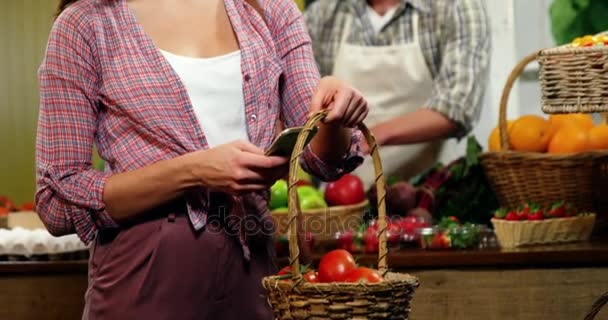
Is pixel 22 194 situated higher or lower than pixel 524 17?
lower

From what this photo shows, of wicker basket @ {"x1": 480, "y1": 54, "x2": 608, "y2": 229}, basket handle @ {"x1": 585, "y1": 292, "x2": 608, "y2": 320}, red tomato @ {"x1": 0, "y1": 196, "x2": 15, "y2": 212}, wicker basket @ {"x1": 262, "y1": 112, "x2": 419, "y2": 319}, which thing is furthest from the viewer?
red tomato @ {"x1": 0, "y1": 196, "x2": 15, "y2": 212}

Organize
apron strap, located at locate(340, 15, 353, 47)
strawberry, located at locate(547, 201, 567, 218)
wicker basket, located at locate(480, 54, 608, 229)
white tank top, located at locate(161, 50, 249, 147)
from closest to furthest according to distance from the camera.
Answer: white tank top, located at locate(161, 50, 249, 147), strawberry, located at locate(547, 201, 567, 218), wicker basket, located at locate(480, 54, 608, 229), apron strap, located at locate(340, 15, 353, 47)

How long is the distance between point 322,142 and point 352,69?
7.72 feet

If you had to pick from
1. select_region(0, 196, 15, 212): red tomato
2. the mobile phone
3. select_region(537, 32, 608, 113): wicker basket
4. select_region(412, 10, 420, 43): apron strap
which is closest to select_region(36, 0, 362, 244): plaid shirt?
the mobile phone

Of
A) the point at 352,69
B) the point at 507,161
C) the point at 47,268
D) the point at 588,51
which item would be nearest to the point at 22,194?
the point at 352,69

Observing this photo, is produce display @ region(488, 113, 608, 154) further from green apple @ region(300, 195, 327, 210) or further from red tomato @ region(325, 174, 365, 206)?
green apple @ region(300, 195, 327, 210)

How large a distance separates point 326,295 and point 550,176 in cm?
172

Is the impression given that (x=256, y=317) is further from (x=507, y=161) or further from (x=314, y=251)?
(x=507, y=161)

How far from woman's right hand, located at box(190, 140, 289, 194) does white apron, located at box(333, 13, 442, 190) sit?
8.04 feet

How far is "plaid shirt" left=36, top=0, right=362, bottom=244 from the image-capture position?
5.42 ft

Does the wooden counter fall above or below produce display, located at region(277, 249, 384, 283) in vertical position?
below

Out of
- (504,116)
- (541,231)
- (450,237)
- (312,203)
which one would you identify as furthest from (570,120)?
(312,203)

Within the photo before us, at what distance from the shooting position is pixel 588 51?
2291 millimetres

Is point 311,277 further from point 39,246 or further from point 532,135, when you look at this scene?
point 532,135
